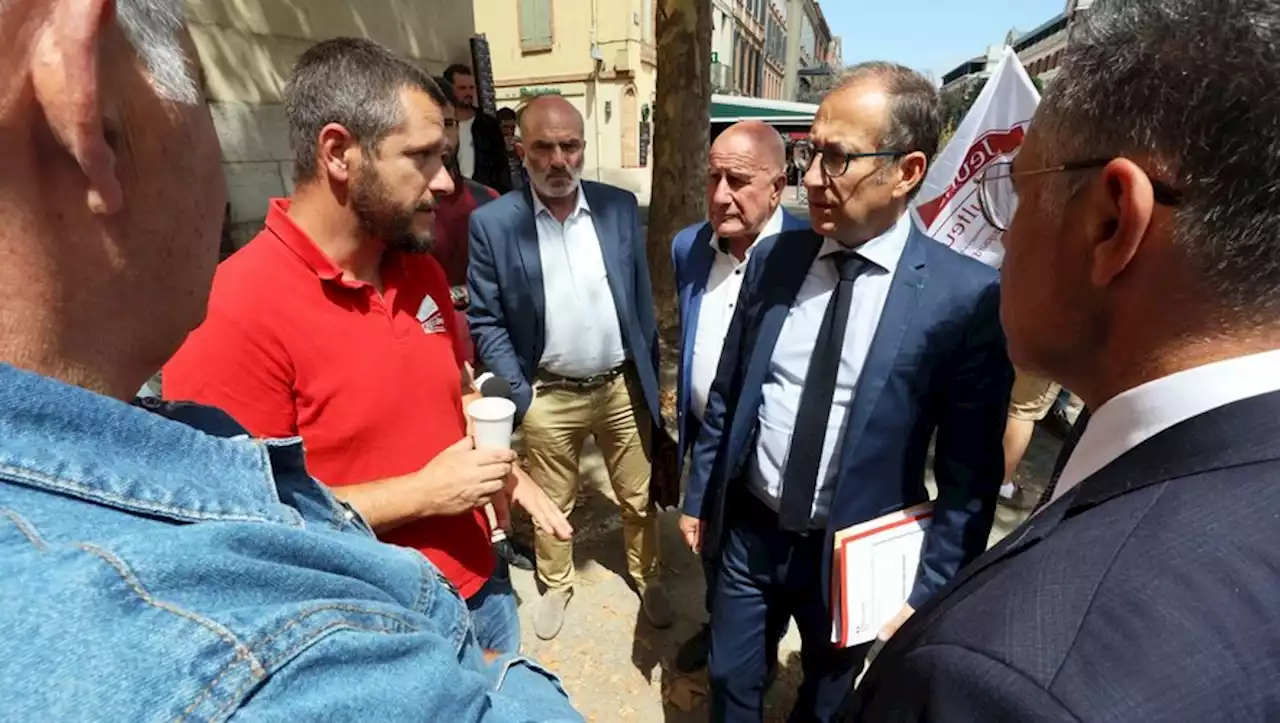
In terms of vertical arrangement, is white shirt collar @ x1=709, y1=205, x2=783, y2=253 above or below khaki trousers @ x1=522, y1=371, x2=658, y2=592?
above

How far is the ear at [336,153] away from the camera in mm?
1624

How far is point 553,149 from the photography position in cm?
295

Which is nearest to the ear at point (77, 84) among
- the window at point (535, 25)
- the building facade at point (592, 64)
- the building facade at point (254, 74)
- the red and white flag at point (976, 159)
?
the red and white flag at point (976, 159)

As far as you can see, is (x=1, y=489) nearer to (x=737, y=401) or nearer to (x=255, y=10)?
(x=737, y=401)

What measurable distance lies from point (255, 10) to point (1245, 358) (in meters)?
6.48

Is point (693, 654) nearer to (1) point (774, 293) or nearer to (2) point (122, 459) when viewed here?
(1) point (774, 293)

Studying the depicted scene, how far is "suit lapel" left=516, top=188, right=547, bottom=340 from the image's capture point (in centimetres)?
288

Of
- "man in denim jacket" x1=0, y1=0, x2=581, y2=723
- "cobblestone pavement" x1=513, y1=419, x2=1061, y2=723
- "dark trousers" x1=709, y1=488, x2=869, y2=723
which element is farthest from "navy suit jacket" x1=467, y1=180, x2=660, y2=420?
"man in denim jacket" x1=0, y1=0, x2=581, y2=723

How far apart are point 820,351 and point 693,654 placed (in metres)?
1.66

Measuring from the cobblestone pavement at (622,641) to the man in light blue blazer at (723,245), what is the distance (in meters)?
0.15

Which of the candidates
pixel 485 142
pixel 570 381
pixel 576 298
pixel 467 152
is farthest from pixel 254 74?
pixel 570 381

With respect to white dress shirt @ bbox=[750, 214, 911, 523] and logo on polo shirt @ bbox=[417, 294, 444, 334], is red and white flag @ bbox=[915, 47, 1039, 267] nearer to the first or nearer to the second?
white dress shirt @ bbox=[750, 214, 911, 523]

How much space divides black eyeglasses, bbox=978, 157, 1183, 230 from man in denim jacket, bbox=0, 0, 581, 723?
94 cm

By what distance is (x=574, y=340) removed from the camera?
A: 296 centimetres
